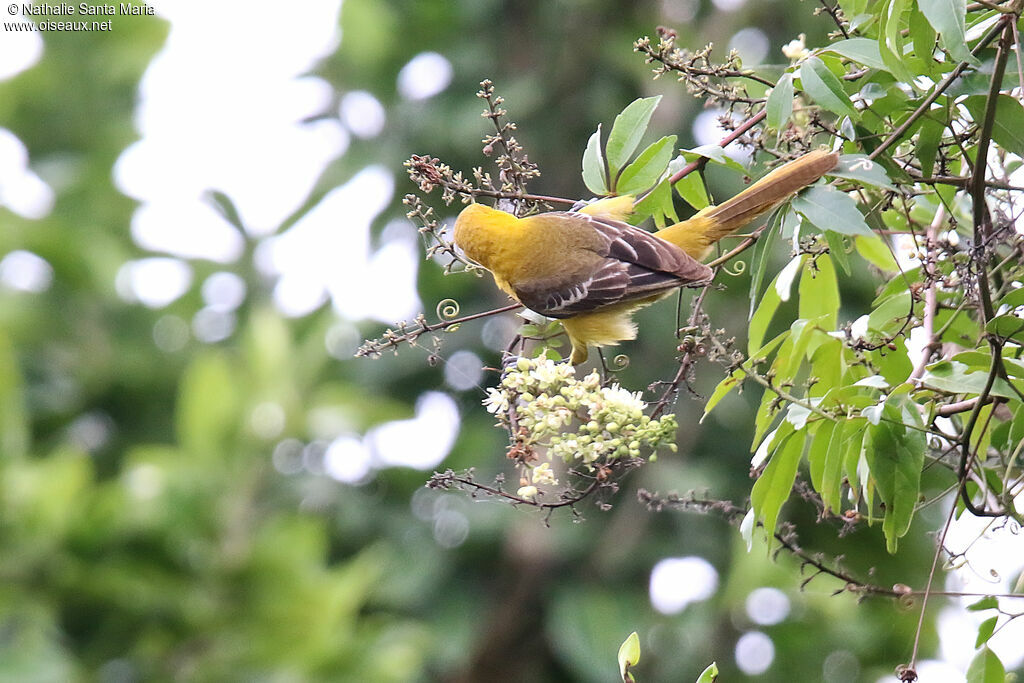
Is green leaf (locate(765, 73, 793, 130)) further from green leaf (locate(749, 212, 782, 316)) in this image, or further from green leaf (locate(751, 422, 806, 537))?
green leaf (locate(751, 422, 806, 537))

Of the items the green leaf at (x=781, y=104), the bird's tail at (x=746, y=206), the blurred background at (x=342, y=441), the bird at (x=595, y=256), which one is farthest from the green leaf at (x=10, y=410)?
the green leaf at (x=781, y=104)

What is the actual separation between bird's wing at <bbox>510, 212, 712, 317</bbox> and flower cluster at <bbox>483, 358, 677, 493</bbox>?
0.76 m

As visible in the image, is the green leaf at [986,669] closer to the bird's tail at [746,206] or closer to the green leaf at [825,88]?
the bird's tail at [746,206]

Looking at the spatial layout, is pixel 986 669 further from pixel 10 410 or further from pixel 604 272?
pixel 10 410

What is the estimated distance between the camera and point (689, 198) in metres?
2.21

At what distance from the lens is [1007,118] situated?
1.78 m

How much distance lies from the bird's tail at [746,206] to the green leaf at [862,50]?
0.17m

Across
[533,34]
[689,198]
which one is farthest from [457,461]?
[689,198]

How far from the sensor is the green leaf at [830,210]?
5.60 feet

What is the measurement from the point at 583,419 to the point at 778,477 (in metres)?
0.41

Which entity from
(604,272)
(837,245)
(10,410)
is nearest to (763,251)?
(837,245)

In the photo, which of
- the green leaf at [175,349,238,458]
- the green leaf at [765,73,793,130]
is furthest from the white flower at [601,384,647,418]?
the green leaf at [175,349,238,458]

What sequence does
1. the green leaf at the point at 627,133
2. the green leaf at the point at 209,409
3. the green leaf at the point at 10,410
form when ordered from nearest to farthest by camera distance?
1. the green leaf at the point at 627,133
2. the green leaf at the point at 10,410
3. the green leaf at the point at 209,409

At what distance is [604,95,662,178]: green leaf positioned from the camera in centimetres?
A: 204
